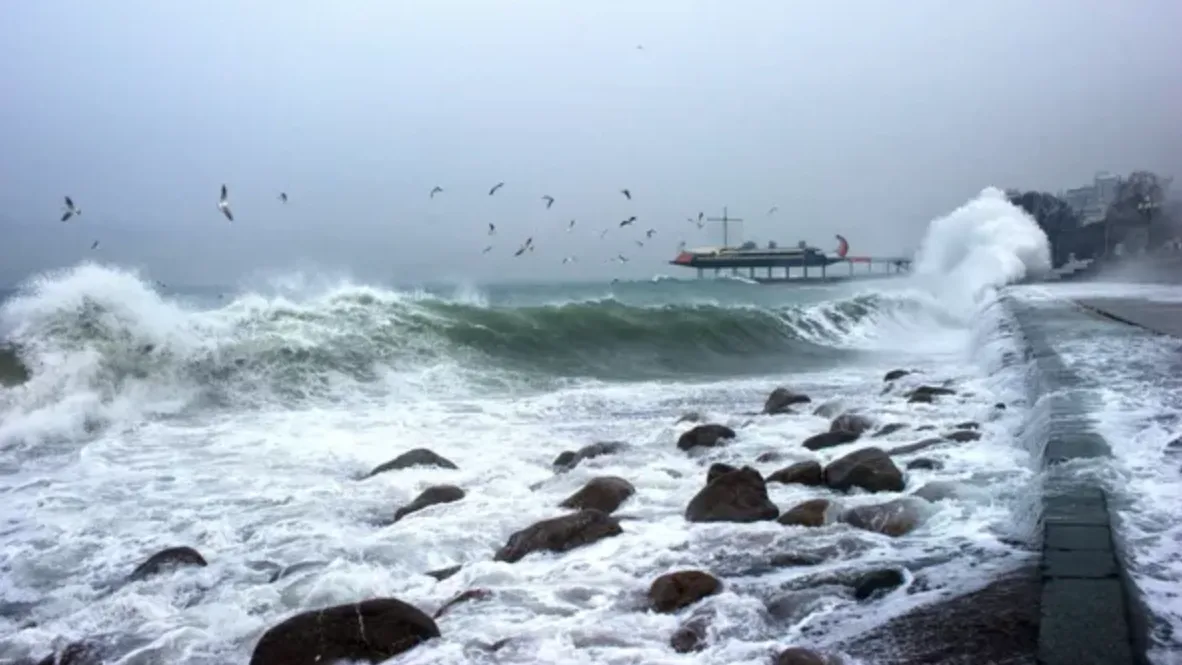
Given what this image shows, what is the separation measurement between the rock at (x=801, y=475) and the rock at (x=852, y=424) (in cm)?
214

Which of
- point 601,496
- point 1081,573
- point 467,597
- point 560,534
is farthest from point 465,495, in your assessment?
point 1081,573

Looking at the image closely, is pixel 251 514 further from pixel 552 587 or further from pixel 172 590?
pixel 552 587

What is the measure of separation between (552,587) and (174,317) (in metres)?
12.4

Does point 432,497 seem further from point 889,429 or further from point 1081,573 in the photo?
point 1081,573

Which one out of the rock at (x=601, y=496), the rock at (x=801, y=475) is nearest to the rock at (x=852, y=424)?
the rock at (x=801, y=475)

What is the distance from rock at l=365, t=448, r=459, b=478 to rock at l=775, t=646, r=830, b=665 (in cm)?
523

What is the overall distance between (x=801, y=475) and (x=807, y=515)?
118 cm

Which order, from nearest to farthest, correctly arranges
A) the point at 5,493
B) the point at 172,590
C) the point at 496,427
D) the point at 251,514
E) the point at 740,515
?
the point at 172,590, the point at 740,515, the point at 251,514, the point at 5,493, the point at 496,427

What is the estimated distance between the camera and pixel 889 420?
908cm

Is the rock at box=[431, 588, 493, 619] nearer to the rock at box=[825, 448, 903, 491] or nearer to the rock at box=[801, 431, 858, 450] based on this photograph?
the rock at box=[825, 448, 903, 491]

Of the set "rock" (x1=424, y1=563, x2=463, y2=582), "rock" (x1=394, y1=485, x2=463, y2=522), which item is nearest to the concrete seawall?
"rock" (x1=424, y1=563, x2=463, y2=582)

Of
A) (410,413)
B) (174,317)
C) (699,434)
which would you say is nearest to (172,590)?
(699,434)

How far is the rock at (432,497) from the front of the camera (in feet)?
22.0

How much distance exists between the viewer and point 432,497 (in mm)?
6883
